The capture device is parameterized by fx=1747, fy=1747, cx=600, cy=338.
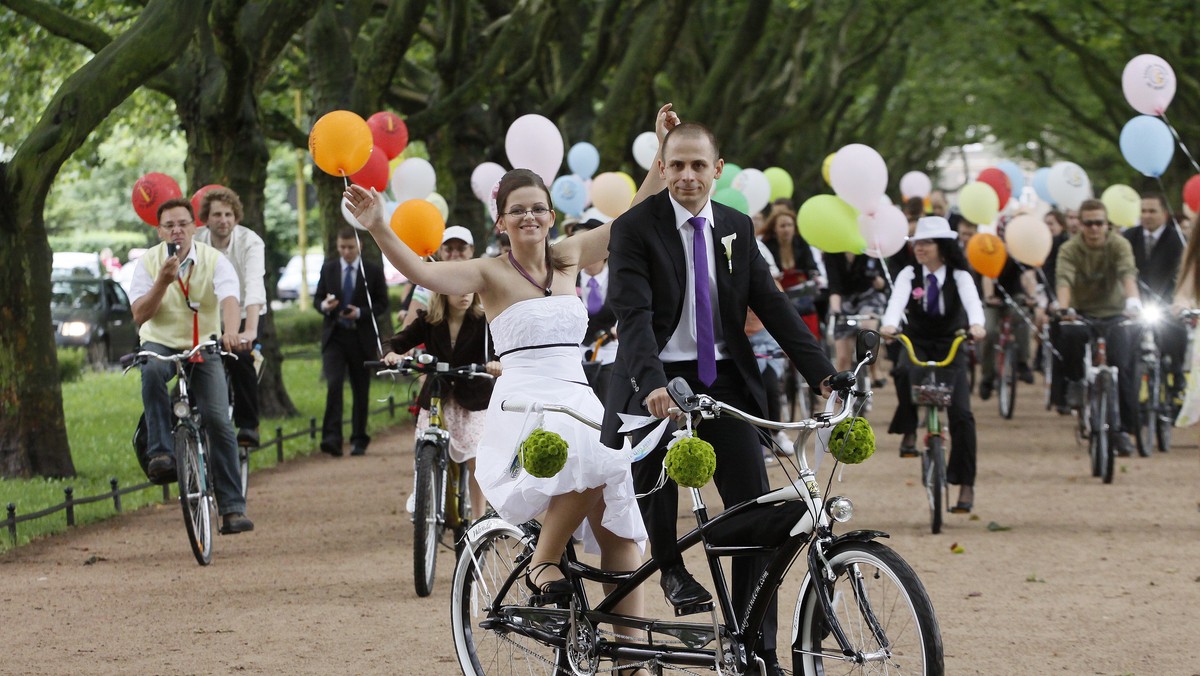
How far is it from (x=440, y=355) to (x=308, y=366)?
17399 mm

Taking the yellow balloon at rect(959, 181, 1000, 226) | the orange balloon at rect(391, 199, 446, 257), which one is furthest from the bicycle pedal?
the yellow balloon at rect(959, 181, 1000, 226)

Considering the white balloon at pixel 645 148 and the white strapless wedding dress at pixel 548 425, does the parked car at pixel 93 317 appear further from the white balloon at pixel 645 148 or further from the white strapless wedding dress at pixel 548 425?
the white strapless wedding dress at pixel 548 425

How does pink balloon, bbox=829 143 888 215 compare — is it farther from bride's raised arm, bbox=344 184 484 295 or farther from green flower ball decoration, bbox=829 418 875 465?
green flower ball decoration, bbox=829 418 875 465

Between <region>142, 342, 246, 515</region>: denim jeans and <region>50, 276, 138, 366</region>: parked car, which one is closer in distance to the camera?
<region>142, 342, 246, 515</region>: denim jeans

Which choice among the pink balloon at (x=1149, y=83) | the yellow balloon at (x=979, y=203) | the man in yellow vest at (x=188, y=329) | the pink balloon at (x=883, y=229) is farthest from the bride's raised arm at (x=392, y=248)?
the yellow balloon at (x=979, y=203)

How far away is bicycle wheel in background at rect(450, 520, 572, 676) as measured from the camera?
5.77 meters

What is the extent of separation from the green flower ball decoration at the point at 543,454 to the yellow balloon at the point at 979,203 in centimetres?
1467

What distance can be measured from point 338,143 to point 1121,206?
1047 centimetres

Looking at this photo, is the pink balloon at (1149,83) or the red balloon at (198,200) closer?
the red balloon at (198,200)

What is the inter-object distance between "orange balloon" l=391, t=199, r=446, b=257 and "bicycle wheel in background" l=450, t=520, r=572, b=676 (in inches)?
193

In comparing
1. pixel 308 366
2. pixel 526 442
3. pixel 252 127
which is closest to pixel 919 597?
pixel 526 442

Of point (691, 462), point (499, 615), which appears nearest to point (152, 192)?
point (499, 615)

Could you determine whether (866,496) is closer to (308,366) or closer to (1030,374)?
(1030,374)

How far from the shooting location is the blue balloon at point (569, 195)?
1852 centimetres
